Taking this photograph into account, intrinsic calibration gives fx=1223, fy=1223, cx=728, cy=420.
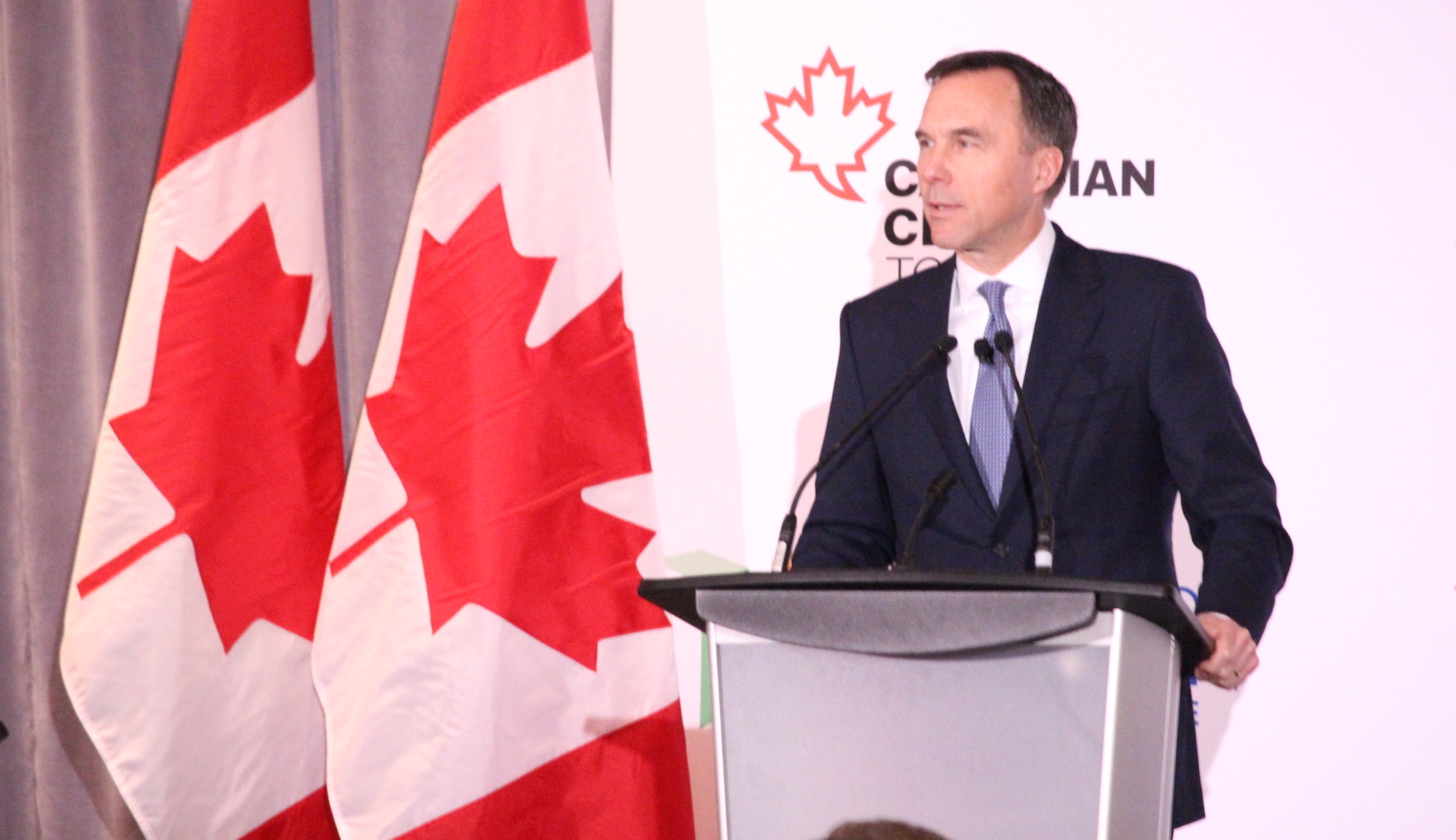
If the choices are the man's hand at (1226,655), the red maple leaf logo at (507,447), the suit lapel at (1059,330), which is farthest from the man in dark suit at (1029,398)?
the red maple leaf logo at (507,447)

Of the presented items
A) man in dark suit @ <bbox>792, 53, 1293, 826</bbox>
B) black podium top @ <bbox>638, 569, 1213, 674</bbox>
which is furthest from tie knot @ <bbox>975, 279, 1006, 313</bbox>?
black podium top @ <bbox>638, 569, 1213, 674</bbox>

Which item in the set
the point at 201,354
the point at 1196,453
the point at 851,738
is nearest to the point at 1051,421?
the point at 1196,453

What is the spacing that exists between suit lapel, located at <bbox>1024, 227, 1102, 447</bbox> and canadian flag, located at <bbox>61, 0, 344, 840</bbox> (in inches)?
62.3

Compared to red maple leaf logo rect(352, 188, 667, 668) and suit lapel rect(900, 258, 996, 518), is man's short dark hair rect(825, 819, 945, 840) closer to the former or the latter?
suit lapel rect(900, 258, 996, 518)

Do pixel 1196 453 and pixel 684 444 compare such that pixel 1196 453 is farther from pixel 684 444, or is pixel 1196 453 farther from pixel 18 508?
pixel 18 508

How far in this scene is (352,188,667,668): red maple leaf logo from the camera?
8.07 ft

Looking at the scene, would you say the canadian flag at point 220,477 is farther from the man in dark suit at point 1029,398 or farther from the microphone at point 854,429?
the microphone at point 854,429

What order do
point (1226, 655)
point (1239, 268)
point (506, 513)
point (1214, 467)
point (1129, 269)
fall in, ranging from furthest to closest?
1. point (1239, 268)
2. point (506, 513)
3. point (1129, 269)
4. point (1214, 467)
5. point (1226, 655)

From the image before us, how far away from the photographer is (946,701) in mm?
1257

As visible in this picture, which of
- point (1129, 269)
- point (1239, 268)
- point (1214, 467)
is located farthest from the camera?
point (1239, 268)

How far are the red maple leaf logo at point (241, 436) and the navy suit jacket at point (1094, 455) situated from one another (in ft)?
4.01

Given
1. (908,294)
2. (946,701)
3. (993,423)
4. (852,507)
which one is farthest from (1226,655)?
(908,294)

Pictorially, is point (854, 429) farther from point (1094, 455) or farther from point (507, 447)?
point (507, 447)

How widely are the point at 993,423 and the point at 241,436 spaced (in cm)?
157
